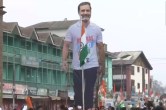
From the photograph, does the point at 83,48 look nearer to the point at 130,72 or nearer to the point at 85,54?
the point at 85,54

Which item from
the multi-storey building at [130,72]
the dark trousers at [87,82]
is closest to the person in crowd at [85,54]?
the dark trousers at [87,82]

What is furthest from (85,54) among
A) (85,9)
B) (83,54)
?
(85,9)

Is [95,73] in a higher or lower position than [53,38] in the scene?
lower

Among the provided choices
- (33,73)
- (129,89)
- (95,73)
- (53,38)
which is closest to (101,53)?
(95,73)

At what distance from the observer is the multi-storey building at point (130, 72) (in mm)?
101625

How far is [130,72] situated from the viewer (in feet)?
335

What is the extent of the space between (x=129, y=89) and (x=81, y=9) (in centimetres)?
9328

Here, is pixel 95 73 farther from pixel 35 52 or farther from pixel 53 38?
pixel 53 38

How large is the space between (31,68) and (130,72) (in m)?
43.4

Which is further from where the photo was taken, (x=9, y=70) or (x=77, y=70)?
(x=9, y=70)

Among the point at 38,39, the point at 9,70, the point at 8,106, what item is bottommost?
the point at 8,106

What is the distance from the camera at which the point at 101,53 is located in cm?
863

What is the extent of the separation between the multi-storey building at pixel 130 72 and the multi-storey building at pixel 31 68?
104 ft

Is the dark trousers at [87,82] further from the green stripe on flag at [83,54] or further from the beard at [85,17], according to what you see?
the beard at [85,17]
